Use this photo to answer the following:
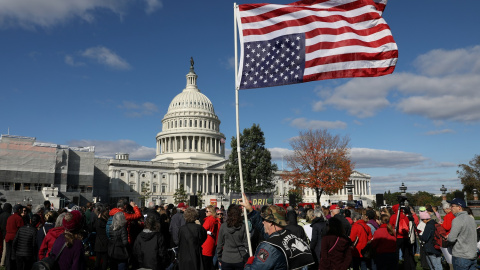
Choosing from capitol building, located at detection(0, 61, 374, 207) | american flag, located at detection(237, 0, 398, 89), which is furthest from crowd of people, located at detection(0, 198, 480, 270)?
capitol building, located at detection(0, 61, 374, 207)

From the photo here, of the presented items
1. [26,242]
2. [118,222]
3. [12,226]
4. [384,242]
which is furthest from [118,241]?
[384,242]

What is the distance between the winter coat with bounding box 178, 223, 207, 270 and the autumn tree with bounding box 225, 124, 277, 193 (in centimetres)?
5172

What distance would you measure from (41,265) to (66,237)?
2.41 meters

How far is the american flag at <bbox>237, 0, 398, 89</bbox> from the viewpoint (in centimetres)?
790

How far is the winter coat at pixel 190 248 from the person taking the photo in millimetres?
8320

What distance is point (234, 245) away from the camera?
801cm

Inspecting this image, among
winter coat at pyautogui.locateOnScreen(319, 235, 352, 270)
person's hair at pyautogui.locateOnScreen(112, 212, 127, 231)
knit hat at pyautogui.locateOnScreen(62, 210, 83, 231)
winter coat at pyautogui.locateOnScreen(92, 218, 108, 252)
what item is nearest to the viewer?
winter coat at pyautogui.locateOnScreen(319, 235, 352, 270)

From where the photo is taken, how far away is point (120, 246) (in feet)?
29.9

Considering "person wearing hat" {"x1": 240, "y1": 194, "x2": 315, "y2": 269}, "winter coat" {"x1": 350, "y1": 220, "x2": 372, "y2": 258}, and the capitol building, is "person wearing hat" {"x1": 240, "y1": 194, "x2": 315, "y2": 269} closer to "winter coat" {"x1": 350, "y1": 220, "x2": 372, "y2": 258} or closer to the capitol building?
"winter coat" {"x1": 350, "y1": 220, "x2": 372, "y2": 258}

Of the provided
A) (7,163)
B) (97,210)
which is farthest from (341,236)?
(7,163)

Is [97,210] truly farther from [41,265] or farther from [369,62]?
[369,62]

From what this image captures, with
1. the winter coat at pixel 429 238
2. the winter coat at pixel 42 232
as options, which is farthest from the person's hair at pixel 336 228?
the winter coat at pixel 42 232

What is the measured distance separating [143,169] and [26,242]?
9019cm

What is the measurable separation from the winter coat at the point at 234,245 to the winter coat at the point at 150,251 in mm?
1380
